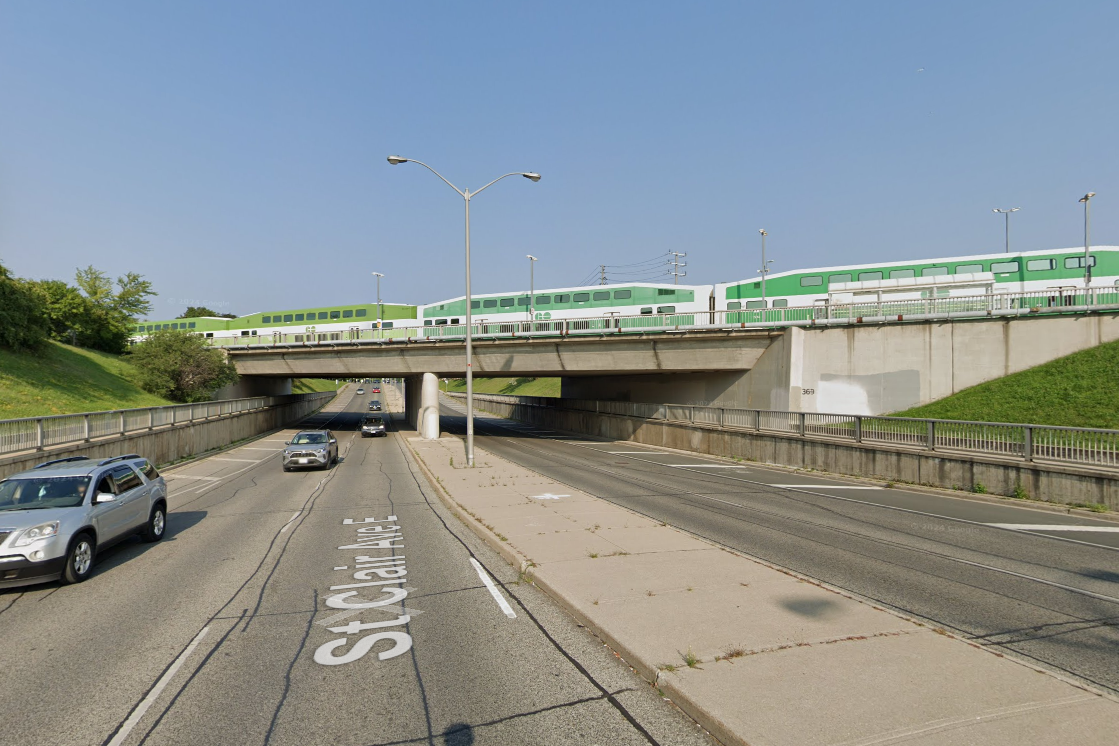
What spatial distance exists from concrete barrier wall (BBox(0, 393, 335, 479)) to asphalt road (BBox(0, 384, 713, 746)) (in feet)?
30.9

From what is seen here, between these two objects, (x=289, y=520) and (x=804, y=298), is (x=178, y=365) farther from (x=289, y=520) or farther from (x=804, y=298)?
(x=804, y=298)

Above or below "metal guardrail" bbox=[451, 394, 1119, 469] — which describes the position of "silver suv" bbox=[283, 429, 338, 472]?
below

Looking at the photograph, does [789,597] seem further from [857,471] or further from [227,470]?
[227,470]

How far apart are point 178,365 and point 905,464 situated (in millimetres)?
39722

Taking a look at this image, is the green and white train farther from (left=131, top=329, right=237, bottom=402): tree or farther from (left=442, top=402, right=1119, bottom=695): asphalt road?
(left=442, top=402, right=1119, bottom=695): asphalt road

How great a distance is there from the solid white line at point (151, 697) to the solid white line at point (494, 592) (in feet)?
10.6

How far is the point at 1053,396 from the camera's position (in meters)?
22.2

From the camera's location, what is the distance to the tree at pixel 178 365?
37.0m

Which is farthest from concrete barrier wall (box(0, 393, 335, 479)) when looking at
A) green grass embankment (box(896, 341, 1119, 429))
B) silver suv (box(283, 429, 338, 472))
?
green grass embankment (box(896, 341, 1119, 429))

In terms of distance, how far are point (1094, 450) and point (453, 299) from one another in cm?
3769

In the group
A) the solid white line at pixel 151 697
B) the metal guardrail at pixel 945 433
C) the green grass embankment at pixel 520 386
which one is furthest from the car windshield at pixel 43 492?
the green grass embankment at pixel 520 386

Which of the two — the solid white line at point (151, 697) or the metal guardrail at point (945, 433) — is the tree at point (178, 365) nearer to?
the metal guardrail at point (945, 433)

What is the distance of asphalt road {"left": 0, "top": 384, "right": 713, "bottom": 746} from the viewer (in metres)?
4.54

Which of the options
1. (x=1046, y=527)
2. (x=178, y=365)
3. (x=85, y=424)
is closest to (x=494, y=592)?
(x=1046, y=527)
